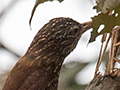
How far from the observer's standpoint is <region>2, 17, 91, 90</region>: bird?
1.68 m

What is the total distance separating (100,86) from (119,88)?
0.25 ft

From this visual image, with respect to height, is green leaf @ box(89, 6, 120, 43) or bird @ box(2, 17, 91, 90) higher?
bird @ box(2, 17, 91, 90)

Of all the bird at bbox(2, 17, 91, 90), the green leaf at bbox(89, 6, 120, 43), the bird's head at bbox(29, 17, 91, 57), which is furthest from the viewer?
the bird's head at bbox(29, 17, 91, 57)

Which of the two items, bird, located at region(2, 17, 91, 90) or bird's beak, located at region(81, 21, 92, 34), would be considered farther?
bird's beak, located at region(81, 21, 92, 34)

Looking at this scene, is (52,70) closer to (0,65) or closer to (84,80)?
(84,80)

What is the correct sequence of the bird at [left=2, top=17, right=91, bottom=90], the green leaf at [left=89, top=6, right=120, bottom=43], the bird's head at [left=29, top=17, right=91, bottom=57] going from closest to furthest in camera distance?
the green leaf at [left=89, top=6, right=120, bottom=43] → the bird at [left=2, top=17, right=91, bottom=90] → the bird's head at [left=29, top=17, right=91, bottom=57]

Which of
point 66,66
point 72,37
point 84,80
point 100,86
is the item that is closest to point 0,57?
A: point 66,66

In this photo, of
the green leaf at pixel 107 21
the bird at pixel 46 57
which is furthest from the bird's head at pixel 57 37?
the green leaf at pixel 107 21

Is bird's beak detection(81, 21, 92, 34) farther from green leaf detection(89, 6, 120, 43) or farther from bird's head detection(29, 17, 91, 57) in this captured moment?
green leaf detection(89, 6, 120, 43)

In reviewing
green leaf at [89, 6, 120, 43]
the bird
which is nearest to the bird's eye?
the bird

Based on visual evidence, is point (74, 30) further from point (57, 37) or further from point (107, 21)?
point (107, 21)

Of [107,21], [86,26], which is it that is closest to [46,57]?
[86,26]

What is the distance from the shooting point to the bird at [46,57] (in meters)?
1.68

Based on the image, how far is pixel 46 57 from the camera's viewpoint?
1830mm
